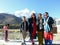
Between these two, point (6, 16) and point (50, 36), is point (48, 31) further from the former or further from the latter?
point (6, 16)

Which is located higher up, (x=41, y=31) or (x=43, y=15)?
(x=43, y=15)

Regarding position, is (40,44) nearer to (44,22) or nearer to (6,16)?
(44,22)

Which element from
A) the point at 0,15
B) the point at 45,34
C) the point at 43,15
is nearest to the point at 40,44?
the point at 45,34

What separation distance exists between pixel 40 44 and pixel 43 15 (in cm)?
117

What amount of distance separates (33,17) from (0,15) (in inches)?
2685

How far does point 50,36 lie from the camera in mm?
9477

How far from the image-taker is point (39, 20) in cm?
975

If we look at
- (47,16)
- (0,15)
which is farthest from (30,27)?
(0,15)

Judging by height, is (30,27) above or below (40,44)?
above

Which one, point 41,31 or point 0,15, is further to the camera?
point 0,15

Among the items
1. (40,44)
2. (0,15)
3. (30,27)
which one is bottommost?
(40,44)

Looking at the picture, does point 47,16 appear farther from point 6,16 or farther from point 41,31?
point 6,16

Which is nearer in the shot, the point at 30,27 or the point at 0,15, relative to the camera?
the point at 30,27

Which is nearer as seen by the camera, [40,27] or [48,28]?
[48,28]
